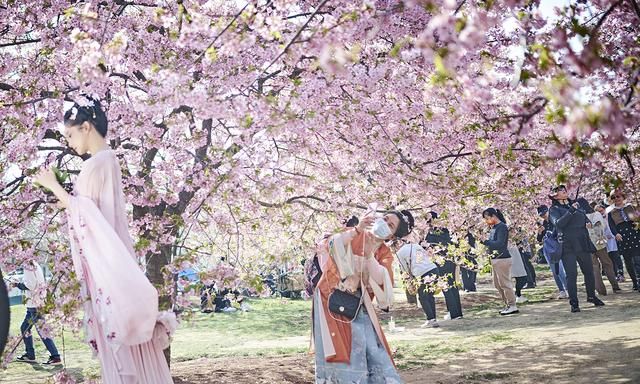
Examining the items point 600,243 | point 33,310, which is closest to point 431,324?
point 600,243

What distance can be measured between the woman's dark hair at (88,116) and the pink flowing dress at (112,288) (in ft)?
0.74

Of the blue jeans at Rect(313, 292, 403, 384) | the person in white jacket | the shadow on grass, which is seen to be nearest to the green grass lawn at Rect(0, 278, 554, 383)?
the person in white jacket

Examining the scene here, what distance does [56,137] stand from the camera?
7266 millimetres

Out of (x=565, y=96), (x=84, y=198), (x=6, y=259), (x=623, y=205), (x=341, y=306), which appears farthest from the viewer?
(x=623, y=205)

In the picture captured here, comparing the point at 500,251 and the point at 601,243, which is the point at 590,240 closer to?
the point at 500,251

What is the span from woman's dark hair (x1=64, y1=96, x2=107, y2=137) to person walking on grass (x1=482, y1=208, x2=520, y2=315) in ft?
27.5

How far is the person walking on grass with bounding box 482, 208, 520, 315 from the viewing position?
1165 centimetres

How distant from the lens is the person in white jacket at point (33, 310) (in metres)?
6.05

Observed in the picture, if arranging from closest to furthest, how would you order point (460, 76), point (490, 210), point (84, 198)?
point (460, 76) < point (84, 198) < point (490, 210)

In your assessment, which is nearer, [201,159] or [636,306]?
[201,159]

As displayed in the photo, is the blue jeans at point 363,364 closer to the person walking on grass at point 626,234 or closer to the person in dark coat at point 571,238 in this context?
the person in dark coat at point 571,238

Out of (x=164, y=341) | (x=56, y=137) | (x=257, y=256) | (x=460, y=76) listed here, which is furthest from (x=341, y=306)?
(x=257, y=256)

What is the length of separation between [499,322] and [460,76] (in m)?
9.45

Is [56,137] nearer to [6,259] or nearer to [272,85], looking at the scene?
[6,259]
